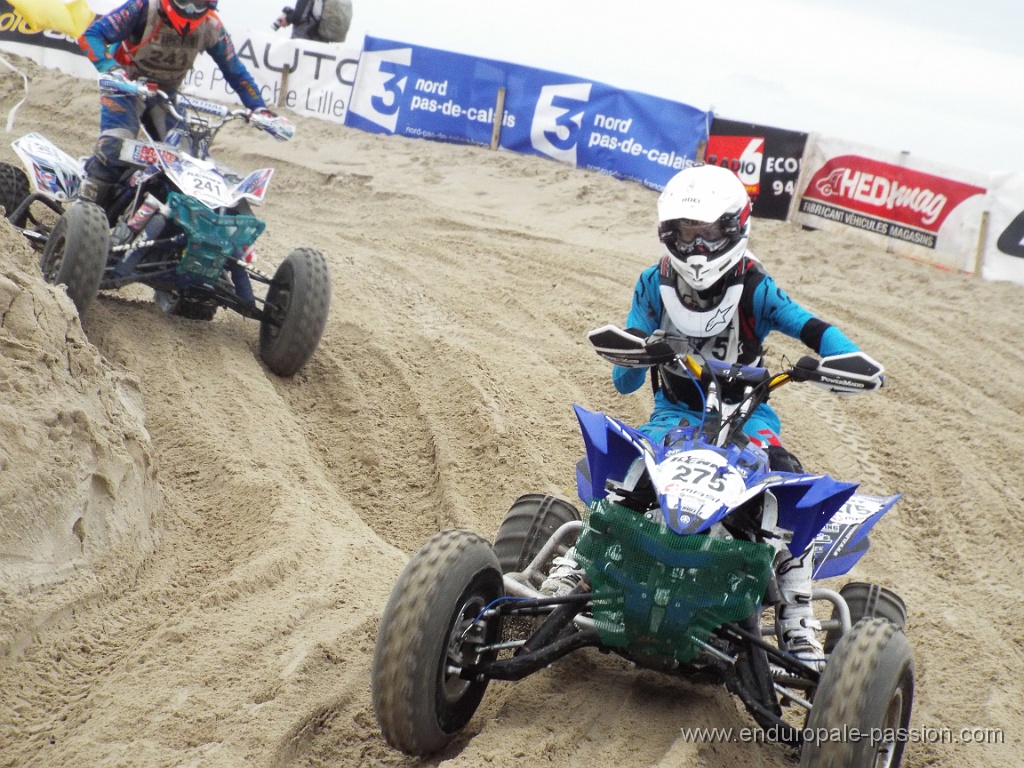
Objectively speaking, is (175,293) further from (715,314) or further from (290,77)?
(290,77)

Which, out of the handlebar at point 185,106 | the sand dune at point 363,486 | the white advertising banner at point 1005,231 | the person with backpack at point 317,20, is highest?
the person with backpack at point 317,20

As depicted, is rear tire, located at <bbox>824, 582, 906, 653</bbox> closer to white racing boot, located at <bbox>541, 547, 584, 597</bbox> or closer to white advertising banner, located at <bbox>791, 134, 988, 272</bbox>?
white racing boot, located at <bbox>541, 547, 584, 597</bbox>

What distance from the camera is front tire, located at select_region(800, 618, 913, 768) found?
283cm

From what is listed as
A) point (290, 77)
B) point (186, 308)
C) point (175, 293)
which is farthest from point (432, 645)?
point (290, 77)

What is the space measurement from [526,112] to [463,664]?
487 inches

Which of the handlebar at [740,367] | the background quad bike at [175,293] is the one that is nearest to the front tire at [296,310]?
the background quad bike at [175,293]

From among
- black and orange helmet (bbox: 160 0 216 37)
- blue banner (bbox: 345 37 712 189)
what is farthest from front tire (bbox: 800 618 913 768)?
blue banner (bbox: 345 37 712 189)

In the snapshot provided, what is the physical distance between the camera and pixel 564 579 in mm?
3701

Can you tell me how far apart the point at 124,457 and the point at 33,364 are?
0.51m

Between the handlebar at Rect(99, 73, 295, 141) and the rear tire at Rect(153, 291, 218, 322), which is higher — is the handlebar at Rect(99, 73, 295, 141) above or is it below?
above

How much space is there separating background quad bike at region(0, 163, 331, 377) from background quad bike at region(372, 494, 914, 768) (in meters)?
3.20

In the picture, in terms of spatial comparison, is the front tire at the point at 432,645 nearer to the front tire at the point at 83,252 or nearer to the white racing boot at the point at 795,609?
the white racing boot at the point at 795,609

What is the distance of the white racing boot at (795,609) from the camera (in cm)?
353

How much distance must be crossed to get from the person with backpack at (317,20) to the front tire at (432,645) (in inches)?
543
